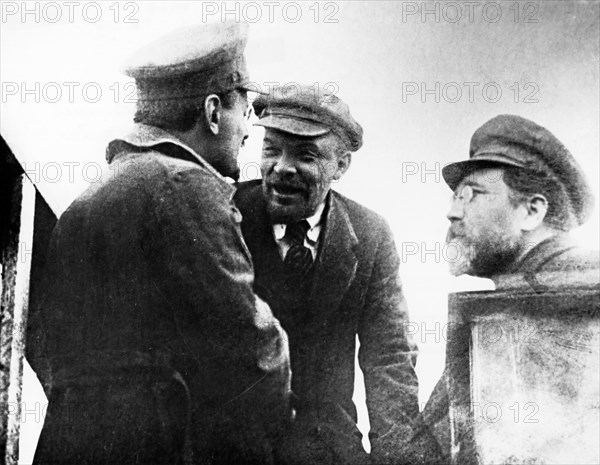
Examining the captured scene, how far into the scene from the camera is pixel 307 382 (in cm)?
482

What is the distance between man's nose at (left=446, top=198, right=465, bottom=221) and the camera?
5062 millimetres

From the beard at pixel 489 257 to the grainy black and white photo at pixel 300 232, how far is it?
0.04 feet

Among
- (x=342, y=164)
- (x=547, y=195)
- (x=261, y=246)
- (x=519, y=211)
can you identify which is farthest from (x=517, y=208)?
(x=261, y=246)

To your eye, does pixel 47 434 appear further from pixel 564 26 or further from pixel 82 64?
pixel 564 26

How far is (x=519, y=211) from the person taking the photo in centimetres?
503

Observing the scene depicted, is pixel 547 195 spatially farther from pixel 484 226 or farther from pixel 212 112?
pixel 212 112

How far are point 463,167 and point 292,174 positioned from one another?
34.4 inches

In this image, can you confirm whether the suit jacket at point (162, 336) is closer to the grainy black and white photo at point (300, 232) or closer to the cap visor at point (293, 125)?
the grainy black and white photo at point (300, 232)

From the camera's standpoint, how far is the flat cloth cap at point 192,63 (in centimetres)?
491

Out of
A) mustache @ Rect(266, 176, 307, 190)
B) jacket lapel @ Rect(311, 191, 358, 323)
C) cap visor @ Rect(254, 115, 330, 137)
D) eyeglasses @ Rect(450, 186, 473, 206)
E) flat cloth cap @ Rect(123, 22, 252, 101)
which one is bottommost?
jacket lapel @ Rect(311, 191, 358, 323)

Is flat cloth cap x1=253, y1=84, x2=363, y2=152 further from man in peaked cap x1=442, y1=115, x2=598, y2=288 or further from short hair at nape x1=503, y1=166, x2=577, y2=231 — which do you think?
short hair at nape x1=503, y1=166, x2=577, y2=231

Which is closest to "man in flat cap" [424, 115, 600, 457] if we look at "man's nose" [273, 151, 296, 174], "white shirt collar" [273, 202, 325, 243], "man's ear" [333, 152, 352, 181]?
"man's ear" [333, 152, 352, 181]

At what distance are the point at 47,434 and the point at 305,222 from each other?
157cm

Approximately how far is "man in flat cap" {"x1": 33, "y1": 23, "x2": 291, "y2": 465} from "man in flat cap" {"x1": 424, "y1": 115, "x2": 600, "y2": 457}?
109 cm
